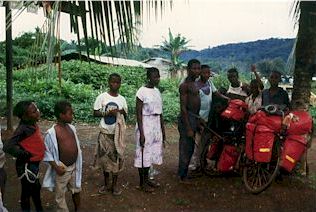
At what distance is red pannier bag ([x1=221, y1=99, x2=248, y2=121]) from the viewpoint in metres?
4.92

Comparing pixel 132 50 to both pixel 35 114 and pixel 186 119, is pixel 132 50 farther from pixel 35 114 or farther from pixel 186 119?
pixel 186 119

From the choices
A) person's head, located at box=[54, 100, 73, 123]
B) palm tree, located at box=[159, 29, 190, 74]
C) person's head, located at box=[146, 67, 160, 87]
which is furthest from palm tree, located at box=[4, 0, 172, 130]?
palm tree, located at box=[159, 29, 190, 74]

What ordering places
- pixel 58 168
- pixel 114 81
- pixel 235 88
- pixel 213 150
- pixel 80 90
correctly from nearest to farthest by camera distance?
1. pixel 58 168
2. pixel 114 81
3. pixel 213 150
4. pixel 235 88
5. pixel 80 90

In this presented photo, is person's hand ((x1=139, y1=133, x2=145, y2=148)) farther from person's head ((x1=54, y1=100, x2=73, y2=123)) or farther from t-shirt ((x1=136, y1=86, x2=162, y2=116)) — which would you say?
person's head ((x1=54, y1=100, x2=73, y2=123))

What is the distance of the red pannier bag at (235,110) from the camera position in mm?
4922

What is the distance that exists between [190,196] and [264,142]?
118 cm

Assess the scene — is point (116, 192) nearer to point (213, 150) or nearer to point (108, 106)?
point (108, 106)

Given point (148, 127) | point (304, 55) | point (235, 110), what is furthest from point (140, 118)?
point (304, 55)

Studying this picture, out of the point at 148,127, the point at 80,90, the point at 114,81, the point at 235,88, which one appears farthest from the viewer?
the point at 80,90

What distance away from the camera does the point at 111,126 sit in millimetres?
4566

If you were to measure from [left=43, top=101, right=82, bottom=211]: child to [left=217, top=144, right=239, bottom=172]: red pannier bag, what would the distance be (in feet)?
6.72

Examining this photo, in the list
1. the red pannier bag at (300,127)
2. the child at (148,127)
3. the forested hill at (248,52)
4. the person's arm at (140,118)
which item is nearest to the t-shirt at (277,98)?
the red pannier bag at (300,127)

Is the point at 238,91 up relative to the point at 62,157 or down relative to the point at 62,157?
up

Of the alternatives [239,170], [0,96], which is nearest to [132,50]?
[239,170]
